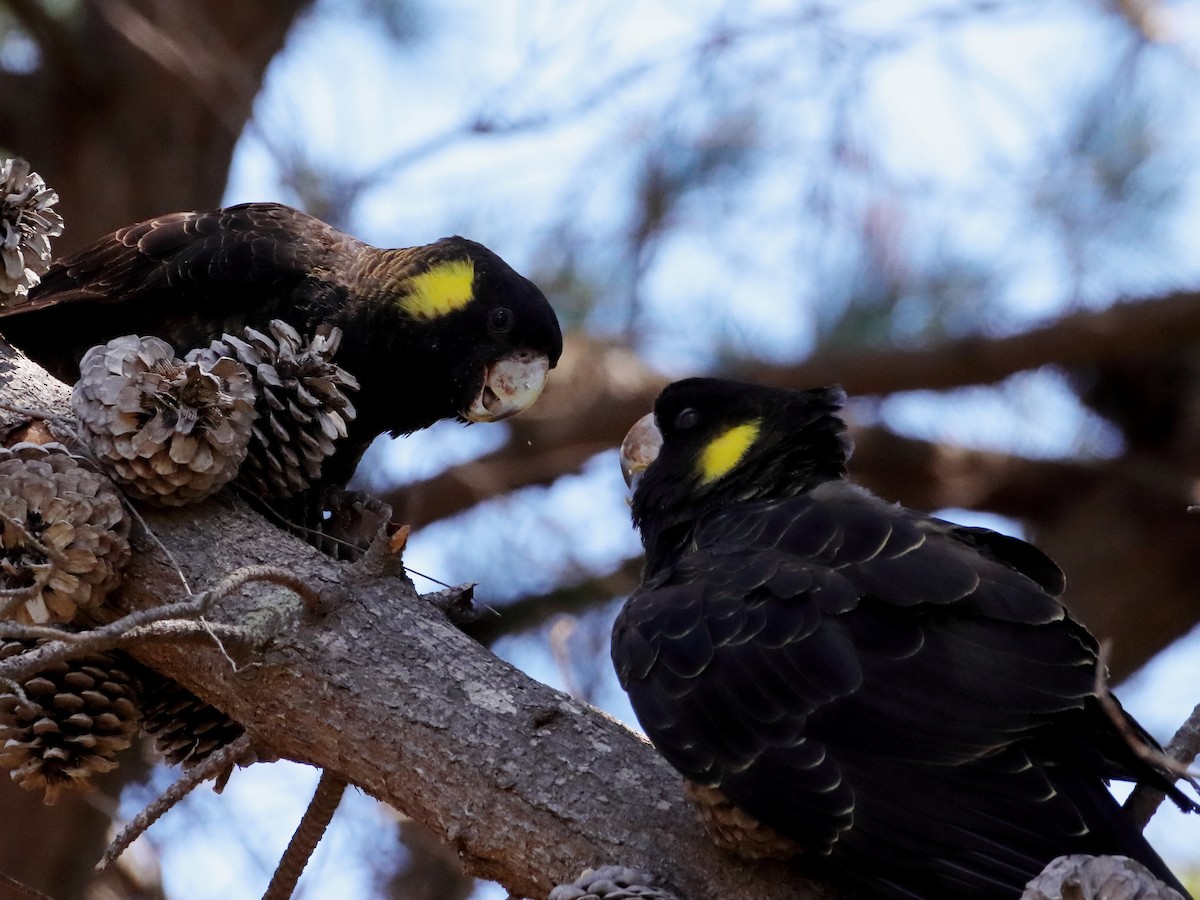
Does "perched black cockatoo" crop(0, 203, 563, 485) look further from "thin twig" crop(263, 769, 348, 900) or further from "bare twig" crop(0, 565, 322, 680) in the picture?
"bare twig" crop(0, 565, 322, 680)

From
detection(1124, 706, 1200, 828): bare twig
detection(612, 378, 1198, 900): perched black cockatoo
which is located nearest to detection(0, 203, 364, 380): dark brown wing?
detection(612, 378, 1198, 900): perched black cockatoo

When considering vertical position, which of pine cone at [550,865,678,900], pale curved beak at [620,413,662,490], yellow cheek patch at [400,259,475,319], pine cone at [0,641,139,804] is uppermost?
yellow cheek patch at [400,259,475,319]

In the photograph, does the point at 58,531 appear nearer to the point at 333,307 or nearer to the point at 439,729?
the point at 439,729

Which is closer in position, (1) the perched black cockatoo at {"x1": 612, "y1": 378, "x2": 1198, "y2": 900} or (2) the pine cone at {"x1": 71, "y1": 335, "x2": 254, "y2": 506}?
(1) the perched black cockatoo at {"x1": 612, "y1": 378, "x2": 1198, "y2": 900}

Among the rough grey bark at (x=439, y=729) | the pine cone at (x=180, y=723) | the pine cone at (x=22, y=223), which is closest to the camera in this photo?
the rough grey bark at (x=439, y=729)

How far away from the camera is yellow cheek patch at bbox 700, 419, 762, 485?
3.21 meters

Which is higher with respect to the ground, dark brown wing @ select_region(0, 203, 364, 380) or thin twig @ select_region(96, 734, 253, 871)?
dark brown wing @ select_region(0, 203, 364, 380)

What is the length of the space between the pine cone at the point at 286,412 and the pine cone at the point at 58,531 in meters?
0.43

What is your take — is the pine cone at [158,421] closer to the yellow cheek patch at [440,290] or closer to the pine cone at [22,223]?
the pine cone at [22,223]

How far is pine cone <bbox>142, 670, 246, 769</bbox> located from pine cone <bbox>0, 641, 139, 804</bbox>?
0.13 metres

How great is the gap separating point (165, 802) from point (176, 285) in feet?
5.66

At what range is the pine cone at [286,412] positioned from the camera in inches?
121

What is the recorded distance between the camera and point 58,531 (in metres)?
2.61

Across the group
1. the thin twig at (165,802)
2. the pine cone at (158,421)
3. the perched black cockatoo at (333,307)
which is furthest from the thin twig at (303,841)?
the perched black cockatoo at (333,307)
